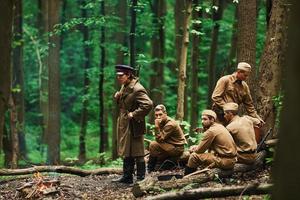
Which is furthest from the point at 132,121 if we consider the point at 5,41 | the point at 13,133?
the point at 13,133

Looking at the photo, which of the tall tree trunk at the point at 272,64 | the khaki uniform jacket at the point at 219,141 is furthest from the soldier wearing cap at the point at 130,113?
the tall tree trunk at the point at 272,64

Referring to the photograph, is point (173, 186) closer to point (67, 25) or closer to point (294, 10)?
point (294, 10)

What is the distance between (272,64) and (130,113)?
341cm

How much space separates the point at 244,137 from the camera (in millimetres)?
9766

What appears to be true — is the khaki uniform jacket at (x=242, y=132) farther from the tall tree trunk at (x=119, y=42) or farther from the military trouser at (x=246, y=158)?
the tall tree trunk at (x=119, y=42)

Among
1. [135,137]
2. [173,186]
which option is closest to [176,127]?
[135,137]

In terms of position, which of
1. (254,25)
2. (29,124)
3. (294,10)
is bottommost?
(29,124)

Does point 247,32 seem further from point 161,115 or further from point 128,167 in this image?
point 128,167

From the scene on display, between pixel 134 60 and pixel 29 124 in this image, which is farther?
pixel 29 124

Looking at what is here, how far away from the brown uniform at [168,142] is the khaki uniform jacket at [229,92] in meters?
1.14

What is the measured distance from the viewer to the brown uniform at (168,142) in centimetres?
1141

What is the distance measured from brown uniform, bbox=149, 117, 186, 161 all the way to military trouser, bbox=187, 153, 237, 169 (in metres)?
1.63

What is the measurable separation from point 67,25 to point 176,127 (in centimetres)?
618

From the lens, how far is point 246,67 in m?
10.3
